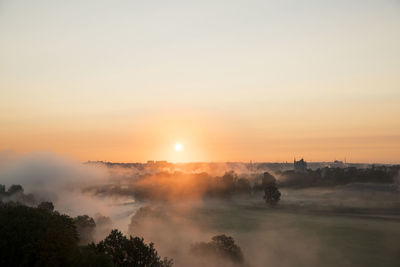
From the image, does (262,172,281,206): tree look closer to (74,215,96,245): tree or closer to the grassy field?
the grassy field

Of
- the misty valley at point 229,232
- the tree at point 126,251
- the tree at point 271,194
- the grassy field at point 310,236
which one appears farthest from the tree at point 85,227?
the tree at point 271,194

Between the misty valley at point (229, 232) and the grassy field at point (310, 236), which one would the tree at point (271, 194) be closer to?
the misty valley at point (229, 232)

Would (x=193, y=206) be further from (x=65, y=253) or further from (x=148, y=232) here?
(x=65, y=253)

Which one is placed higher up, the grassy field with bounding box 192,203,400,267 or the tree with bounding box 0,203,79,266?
the tree with bounding box 0,203,79,266

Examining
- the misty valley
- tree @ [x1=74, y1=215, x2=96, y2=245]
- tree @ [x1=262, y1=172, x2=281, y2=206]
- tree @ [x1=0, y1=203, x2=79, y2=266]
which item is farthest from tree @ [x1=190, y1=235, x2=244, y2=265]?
tree @ [x1=262, y1=172, x2=281, y2=206]

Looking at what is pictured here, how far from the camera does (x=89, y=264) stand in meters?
34.4

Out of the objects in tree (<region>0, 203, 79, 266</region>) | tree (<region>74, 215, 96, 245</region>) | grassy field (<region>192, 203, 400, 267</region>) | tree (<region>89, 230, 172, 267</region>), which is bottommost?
grassy field (<region>192, 203, 400, 267</region>)

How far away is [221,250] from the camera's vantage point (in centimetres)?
6312

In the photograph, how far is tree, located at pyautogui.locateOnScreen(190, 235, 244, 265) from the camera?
2485 inches

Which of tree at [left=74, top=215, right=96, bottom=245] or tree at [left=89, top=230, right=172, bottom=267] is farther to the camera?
tree at [left=74, top=215, right=96, bottom=245]

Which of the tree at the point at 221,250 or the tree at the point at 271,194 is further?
the tree at the point at 271,194

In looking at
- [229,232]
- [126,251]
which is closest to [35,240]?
[126,251]

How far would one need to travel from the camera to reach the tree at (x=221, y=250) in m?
63.1

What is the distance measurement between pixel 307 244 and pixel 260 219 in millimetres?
36023
